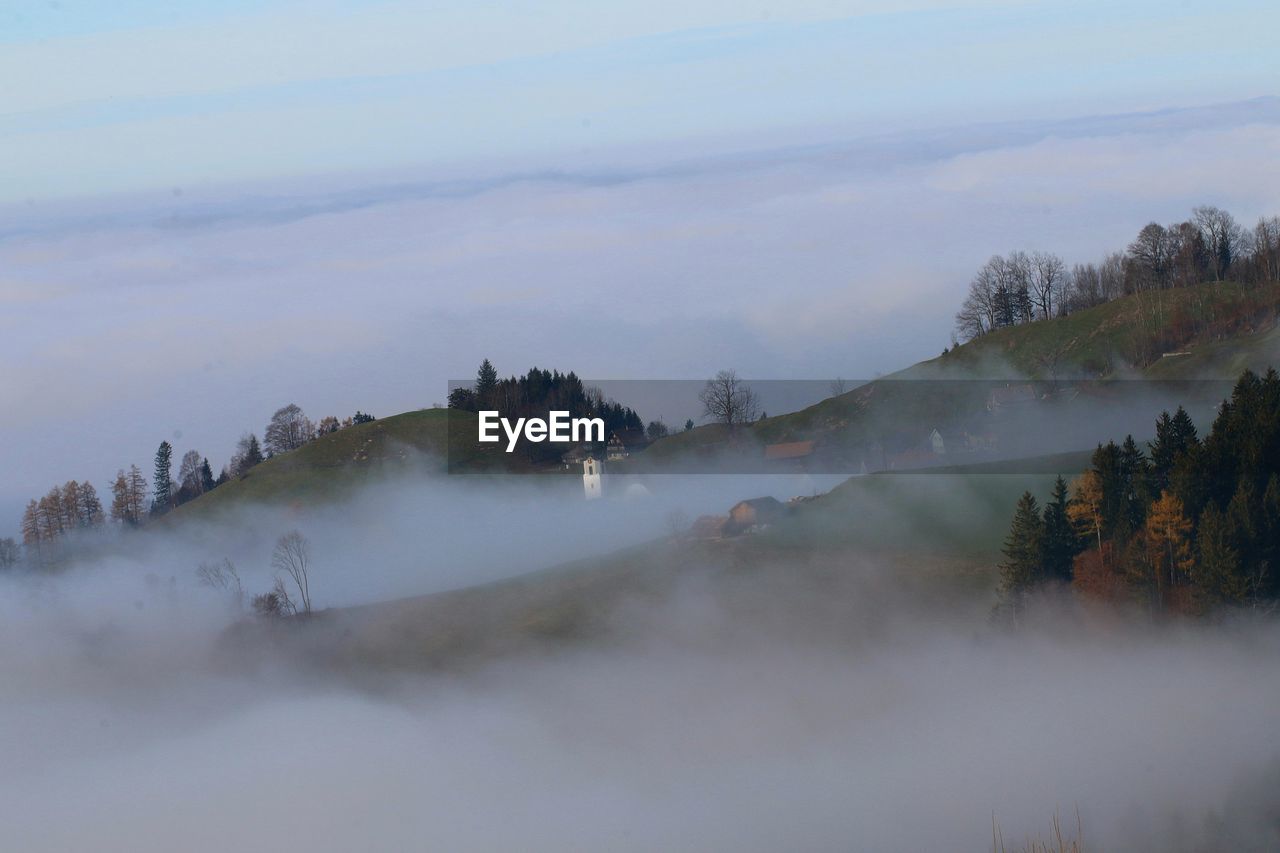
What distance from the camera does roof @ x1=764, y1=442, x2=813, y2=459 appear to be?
181250 millimetres

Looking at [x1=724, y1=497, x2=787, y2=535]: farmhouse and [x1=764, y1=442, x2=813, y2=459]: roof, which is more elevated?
[x1=764, y1=442, x2=813, y2=459]: roof

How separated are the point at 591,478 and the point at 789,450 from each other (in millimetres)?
29700

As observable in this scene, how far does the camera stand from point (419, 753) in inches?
4250

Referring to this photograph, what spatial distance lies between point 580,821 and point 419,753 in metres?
21.2

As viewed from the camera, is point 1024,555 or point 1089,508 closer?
point 1089,508

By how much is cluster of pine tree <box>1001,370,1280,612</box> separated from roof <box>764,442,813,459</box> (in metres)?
77.0

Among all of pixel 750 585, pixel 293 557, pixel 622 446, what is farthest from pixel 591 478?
pixel 750 585

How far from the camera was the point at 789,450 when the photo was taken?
183625 millimetres

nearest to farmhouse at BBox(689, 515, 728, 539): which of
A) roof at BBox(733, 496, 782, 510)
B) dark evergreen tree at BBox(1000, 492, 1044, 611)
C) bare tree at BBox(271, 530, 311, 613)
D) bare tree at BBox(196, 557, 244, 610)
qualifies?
roof at BBox(733, 496, 782, 510)

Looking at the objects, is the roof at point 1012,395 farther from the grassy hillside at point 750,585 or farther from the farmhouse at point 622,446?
the farmhouse at point 622,446

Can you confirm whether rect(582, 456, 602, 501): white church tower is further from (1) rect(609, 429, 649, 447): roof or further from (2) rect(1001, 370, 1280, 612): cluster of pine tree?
(2) rect(1001, 370, 1280, 612): cluster of pine tree

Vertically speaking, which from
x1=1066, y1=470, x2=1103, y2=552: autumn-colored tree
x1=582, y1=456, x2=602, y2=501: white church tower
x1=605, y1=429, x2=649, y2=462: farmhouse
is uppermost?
x1=605, y1=429, x2=649, y2=462: farmhouse

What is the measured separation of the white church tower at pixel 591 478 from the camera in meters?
173

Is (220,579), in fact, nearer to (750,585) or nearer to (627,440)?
(627,440)
